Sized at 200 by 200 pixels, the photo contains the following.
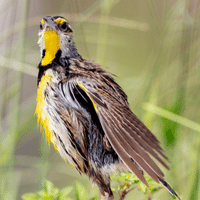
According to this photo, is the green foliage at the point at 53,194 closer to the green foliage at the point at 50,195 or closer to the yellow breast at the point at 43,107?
the green foliage at the point at 50,195

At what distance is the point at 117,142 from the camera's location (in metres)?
0.50

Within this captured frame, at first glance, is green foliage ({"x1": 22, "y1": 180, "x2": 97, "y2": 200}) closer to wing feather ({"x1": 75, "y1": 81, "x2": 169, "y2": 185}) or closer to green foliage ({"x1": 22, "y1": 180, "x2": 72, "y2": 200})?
green foliage ({"x1": 22, "y1": 180, "x2": 72, "y2": 200})

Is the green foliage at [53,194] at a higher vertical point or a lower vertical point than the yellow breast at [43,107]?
lower

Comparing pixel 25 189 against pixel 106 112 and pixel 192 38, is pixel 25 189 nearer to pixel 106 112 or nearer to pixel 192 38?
pixel 106 112

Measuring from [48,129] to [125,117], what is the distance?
17cm

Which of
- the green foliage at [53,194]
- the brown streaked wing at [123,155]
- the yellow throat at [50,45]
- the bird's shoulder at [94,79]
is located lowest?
the green foliage at [53,194]

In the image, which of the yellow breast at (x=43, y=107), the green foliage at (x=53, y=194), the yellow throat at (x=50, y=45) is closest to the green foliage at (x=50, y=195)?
the green foliage at (x=53, y=194)

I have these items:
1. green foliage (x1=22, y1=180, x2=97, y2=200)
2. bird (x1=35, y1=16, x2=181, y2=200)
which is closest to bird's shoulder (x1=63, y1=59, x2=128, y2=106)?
Answer: bird (x1=35, y1=16, x2=181, y2=200)

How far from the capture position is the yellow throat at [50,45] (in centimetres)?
65

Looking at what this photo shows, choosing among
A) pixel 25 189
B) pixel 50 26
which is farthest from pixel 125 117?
pixel 25 189

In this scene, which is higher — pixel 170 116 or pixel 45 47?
pixel 45 47

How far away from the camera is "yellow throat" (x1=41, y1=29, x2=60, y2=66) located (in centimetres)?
65

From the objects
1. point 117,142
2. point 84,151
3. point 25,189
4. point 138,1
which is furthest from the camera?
point 25,189

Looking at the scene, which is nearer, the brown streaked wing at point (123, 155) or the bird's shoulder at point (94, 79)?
the brown streaked wing at point (123, 155)
